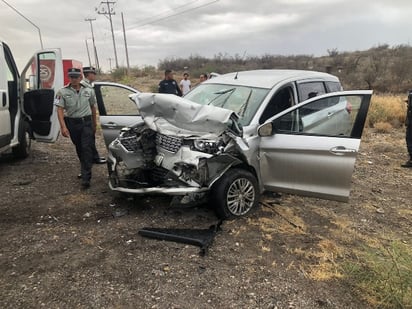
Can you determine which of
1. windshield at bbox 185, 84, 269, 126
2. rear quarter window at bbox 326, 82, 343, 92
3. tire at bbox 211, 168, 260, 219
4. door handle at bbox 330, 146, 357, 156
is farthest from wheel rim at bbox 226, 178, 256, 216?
rear quarter window at bbox 326, 82, 343, 92

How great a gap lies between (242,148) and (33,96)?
13.0 feet

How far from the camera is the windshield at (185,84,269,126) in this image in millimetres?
4965

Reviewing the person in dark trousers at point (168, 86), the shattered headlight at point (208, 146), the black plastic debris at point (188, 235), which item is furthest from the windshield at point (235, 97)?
the person in dark trousers at point (168, 86)

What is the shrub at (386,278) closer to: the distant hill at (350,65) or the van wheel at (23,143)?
the van wheel at (23,143)

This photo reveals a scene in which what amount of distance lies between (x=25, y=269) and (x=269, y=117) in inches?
126

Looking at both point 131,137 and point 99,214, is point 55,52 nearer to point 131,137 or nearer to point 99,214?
point 131,137

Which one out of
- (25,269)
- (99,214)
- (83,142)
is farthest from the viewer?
(83,142)

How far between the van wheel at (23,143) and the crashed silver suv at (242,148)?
2.90 meters

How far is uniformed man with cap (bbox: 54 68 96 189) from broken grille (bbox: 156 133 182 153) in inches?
59.2

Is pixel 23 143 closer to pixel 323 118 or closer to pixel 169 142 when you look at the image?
pixel 169 142

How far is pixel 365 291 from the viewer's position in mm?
3217

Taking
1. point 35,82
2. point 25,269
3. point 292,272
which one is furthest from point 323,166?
point 35,82

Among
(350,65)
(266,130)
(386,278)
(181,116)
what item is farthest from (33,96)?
(350,65)

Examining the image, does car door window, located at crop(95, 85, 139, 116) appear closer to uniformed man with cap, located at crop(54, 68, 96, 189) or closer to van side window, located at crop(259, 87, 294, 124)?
uniformed man with cap, located at crop(54, 68, 96, 189)
